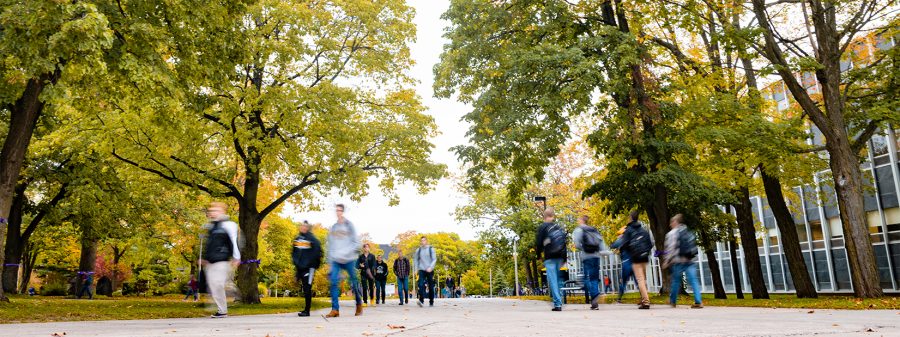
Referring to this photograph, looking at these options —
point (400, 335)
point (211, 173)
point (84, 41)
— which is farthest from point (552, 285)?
point (211, 173)

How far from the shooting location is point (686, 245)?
12.7 m

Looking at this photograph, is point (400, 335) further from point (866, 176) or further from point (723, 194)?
point (866, 176)

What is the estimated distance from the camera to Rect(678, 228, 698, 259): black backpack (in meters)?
12.6

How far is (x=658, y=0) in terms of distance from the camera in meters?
18.6

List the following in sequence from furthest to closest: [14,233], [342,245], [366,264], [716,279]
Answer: [14,233], [716,279], [366,264], [342,245]

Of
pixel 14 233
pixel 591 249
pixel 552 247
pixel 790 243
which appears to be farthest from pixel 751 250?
pixel 14 233

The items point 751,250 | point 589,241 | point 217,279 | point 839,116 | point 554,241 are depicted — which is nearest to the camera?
point 217,279

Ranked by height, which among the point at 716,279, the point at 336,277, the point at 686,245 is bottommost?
the point at 716,279

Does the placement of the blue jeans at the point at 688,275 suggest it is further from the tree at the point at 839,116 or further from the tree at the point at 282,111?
the tree at the point at 282,111

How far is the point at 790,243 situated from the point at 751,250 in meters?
1.72

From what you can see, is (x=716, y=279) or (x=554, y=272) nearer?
(x=554, y=272)

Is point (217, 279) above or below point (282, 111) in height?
below

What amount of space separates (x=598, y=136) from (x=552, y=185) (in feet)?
69.5

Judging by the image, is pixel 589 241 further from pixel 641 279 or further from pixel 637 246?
pixel 641 279
